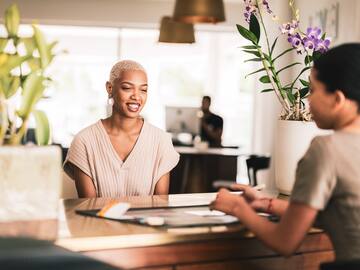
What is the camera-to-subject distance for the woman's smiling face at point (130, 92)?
326 centimetres

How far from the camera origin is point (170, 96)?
49.5 feet

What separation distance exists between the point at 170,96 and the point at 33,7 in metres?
4.51

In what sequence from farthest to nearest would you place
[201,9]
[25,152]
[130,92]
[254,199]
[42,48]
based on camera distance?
1. [130,92]
2. [201,9]
3. [254,199]
4. [42,48]
5. [25,152]

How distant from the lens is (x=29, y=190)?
1.96 metres

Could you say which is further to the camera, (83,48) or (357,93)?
(83,48)

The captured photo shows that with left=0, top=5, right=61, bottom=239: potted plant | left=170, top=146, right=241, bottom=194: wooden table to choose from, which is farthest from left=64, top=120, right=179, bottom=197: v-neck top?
left=170, top=146, right=241, bottom=194: wooden table

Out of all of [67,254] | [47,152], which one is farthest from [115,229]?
[67,254]

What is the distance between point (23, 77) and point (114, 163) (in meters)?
1.07

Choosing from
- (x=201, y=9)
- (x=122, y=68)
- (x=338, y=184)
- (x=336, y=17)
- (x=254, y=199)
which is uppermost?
(x=336, y=17)

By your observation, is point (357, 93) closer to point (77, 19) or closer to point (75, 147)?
point (75, 147)

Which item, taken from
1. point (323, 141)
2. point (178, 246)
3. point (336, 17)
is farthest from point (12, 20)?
point (336, 17)

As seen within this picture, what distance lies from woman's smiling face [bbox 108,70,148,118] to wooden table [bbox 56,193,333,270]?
0.88 m

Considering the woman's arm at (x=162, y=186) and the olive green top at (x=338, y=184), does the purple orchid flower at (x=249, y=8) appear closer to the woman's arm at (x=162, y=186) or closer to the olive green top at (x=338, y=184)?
the woman's arm at (x=162, y=186)

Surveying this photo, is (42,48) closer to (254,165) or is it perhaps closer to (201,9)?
(201,9)
